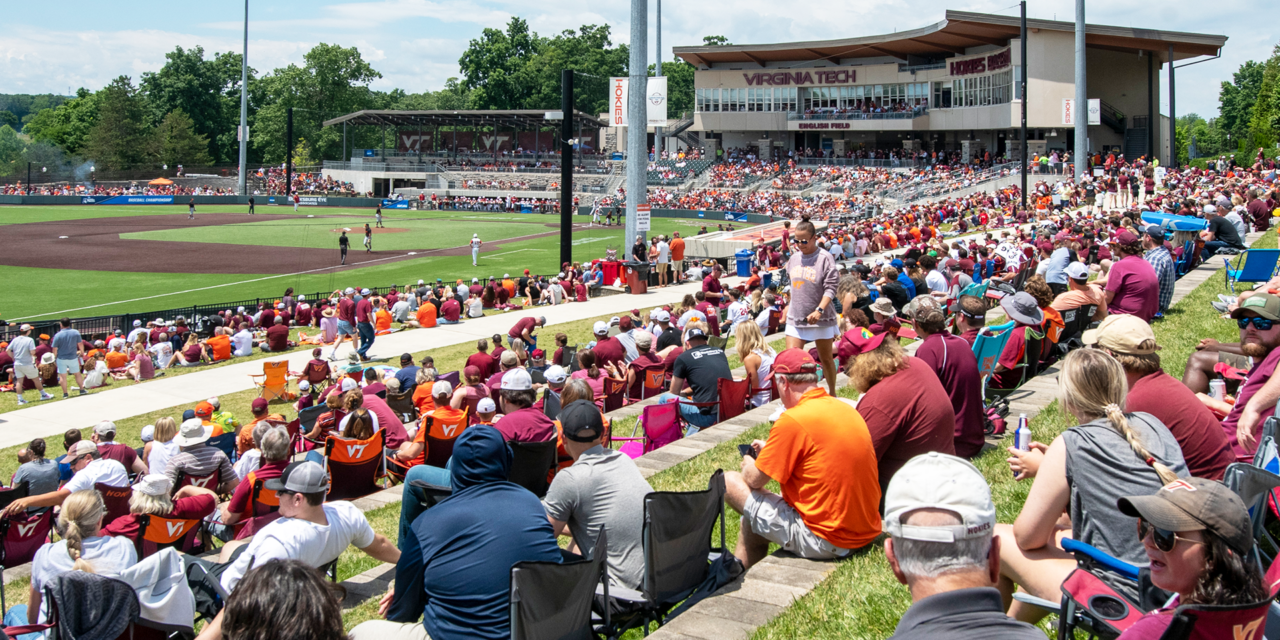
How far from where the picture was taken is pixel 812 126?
76500mm

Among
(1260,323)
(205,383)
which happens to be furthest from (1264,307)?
(205,383)

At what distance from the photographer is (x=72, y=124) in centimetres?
11112

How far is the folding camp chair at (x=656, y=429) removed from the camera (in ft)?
30.1

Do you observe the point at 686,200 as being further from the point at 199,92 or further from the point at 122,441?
the point at 199,92

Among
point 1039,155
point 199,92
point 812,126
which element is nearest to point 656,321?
point 1039,155

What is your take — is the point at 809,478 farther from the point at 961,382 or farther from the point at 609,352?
the point at 609,352

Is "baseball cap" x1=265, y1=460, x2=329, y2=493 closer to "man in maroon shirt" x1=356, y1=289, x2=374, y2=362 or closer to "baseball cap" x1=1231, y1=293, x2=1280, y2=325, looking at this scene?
"baseball cap" x1=1231, y1=293, x2=1280, y2=325

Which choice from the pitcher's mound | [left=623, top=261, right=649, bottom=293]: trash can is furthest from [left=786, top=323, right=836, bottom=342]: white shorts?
the pitcher's mound

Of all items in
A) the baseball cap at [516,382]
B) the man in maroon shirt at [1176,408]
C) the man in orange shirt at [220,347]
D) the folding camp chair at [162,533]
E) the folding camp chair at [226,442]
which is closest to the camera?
the man in maroon shirt at [1176,408]

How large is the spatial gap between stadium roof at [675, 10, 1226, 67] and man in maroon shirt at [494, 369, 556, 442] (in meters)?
53.6

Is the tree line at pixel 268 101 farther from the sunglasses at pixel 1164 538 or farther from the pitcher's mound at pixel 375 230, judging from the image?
the sunglasses at pixel 1164 538

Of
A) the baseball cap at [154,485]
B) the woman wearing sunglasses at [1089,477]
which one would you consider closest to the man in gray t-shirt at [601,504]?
the woman wearing sunglasses at [1089,477]

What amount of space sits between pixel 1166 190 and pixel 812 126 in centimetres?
4213

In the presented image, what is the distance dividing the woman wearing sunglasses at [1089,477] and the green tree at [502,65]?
12473 cm
